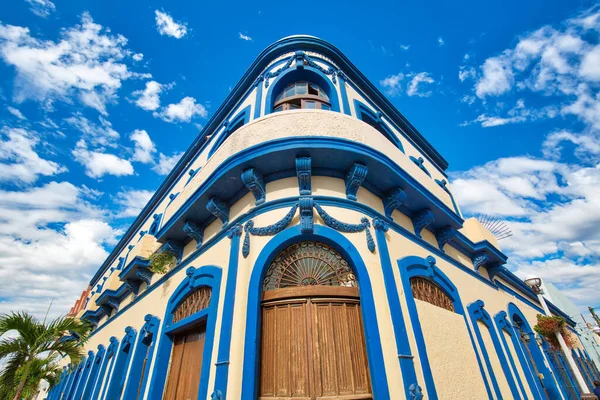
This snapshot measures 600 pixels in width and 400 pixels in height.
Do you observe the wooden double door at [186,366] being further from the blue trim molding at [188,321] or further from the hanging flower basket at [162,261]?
the hanging flower basket at [162,261]

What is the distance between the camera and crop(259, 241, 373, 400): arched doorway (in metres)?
3.99

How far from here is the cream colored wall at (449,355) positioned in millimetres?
4578

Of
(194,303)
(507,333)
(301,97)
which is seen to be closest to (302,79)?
(301,97)

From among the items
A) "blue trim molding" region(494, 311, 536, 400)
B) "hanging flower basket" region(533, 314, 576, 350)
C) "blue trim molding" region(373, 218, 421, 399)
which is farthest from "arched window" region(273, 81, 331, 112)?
"hanging flower basket" region(533, 314, 576, 350)

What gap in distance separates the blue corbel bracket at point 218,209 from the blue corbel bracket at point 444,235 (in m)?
5.44

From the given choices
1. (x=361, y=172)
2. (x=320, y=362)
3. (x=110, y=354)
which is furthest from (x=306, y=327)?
(x=110, y=354)

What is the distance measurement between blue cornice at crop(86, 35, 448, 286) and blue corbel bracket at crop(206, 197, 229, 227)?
476 centimetres

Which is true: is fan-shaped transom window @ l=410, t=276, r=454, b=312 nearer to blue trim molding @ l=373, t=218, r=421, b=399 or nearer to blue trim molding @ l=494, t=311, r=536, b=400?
blue trim molding @ l=373, t=218, r=421, b=399

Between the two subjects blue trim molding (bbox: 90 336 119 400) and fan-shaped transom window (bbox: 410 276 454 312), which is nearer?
fan-shaped transom window (bbox: 410 276 454 312)

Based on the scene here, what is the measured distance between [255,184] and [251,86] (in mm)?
5074

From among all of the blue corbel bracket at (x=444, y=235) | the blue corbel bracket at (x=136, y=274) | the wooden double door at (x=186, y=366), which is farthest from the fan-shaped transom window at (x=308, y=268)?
the blue corbel bracket at (x=136, y=274)

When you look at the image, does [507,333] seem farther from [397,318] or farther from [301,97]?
[301,97]

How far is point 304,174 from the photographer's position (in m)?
5.23

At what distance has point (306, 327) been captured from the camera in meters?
4.34
